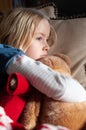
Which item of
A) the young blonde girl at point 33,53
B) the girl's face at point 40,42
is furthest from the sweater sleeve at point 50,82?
the girl's face at point 40,42

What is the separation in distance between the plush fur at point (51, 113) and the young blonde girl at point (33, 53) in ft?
0.07

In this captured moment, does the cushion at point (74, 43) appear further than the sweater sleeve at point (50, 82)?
Yes

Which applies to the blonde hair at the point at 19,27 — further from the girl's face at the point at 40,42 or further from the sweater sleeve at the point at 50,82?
the sweater sleeve at the point at 50,82

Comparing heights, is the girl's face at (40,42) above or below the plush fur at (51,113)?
above

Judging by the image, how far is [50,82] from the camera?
86cm

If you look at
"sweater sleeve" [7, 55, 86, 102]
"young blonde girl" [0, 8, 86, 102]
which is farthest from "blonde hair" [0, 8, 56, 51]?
"sweater sleeve" [7, 55, 86, 102]

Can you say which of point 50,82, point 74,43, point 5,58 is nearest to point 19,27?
point 74,43

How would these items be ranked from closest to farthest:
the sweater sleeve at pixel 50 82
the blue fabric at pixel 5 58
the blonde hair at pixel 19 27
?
the sweater sleeve at pixel 50 82 → the blue fabric at pixel 5 58 → the blonde hair at pixel 19 27

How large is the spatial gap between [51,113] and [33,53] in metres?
0.53

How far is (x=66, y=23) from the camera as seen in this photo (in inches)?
62.5

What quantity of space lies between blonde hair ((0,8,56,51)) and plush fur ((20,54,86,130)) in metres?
0.49

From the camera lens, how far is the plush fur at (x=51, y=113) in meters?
0.87

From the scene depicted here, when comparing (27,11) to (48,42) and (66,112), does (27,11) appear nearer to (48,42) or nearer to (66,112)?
(48,42)

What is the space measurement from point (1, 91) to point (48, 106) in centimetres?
16
